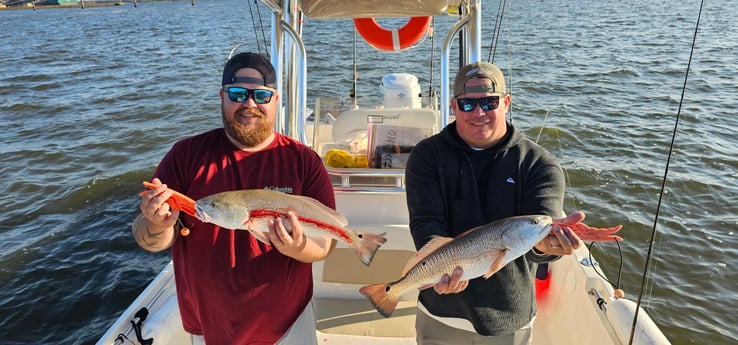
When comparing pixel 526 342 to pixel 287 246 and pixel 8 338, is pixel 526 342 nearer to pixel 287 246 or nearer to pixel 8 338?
pixel 287 246

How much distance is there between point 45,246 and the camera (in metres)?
7.42

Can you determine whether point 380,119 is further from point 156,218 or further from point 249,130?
point 156,218

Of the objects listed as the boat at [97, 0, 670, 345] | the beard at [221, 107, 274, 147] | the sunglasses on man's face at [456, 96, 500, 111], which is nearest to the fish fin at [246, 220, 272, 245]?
the beard at [221, 107, 274, 147]

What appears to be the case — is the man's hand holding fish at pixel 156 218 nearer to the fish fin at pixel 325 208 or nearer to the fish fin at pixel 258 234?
the fish fin at pixel 258 234

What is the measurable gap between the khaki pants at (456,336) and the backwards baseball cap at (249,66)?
1.52 m

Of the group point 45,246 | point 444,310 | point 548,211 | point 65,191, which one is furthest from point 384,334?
point 65,191

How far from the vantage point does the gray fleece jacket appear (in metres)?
2.52

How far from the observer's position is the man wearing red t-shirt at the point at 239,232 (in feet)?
7.72

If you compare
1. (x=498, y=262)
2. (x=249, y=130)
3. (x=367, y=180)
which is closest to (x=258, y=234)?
(x=249, y=130)

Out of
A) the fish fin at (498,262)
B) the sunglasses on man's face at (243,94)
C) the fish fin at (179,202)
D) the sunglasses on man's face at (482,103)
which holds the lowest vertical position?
the fish fin at (498,262)

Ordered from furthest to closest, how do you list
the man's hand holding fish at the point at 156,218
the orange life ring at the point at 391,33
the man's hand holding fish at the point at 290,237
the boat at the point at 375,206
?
the orange life ring at the point at 391,33
the boat at the point at 375,206
the man's hand holding fish at the point at 290,237
the man's hand holding fish at the point at 156,218

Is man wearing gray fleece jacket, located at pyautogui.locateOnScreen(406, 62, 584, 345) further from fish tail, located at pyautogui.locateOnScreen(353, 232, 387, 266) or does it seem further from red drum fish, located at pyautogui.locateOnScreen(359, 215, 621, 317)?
fish tail, located at pyautogui.locateOnScreen(353, 232, 387, 266)

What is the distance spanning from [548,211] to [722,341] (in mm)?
4403

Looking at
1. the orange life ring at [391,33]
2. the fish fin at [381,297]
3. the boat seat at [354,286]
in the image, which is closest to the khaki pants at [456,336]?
the fish fin at [381,297]
